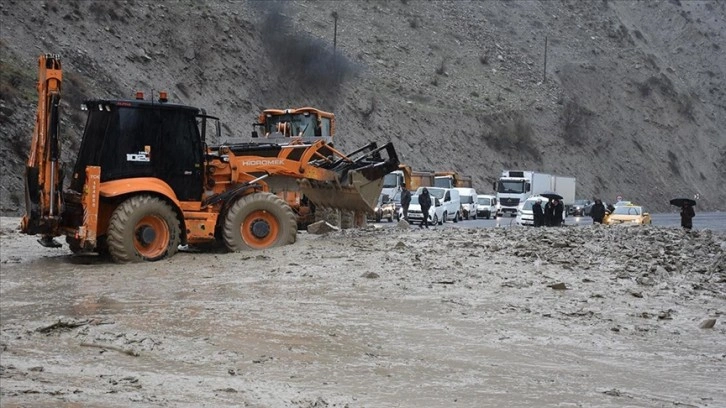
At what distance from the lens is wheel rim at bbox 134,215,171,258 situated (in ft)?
61.5

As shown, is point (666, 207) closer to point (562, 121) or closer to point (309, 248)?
point (562, 121)

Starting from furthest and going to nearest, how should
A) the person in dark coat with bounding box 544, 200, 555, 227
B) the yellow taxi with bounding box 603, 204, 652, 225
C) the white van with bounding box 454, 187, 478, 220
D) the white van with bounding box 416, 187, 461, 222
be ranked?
the white van with bounding box 454, 187, 478, 220
the white van with bounding box 416, 187, 461, 222
the yellow taxi with bounding box 603, 204, 652, 225
the person in dark coat with bounding box 544, 200, 555, 227

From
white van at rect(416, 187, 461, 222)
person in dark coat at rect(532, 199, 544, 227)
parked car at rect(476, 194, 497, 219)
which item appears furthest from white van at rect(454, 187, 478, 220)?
person in dark coat at rect(532, 199, 544, 227)

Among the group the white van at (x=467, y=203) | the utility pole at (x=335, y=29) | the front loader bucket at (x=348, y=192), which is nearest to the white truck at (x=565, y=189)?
the white van at (x=467, y=203)

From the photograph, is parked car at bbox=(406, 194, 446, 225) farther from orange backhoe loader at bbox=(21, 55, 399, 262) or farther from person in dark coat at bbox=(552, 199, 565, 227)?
orange backhoe loader at bbox=(21, 55, 399, 262)

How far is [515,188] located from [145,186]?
1555 inches

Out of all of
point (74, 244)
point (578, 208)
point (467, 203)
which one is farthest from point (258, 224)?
point (578, 208)

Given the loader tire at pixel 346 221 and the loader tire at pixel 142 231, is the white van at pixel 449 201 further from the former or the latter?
the loader tire at pixel 142 231

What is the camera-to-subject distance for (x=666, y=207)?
75.4 metres

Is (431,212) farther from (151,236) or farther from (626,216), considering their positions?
(151,236)

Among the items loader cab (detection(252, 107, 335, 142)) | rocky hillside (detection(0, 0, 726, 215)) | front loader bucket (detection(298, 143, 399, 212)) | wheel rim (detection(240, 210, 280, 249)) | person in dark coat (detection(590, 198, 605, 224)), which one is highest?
rocky hillside (detection(0, 0, 726, 215))

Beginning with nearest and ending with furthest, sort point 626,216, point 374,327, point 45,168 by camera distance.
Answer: point 374,327
point 45,168
point 626,216

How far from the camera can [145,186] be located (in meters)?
18.7

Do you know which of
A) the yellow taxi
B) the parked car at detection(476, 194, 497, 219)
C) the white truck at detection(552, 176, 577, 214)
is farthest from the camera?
the white truck at detection(552, 176, 577, 214)
